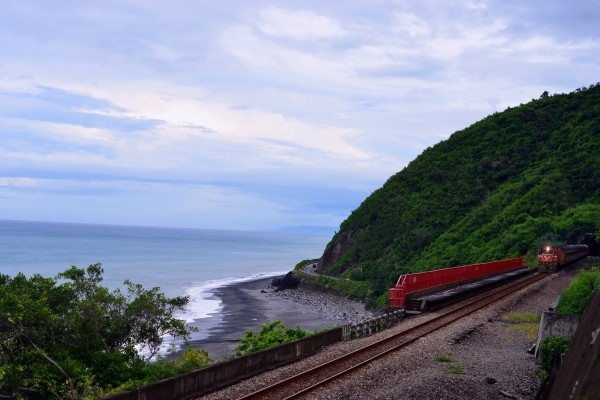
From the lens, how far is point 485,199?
8638cm

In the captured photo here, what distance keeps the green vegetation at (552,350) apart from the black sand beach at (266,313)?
25.5 m

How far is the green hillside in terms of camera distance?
6456 centimetres

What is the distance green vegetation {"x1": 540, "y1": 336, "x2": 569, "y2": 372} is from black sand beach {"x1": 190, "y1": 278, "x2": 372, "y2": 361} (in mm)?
25460

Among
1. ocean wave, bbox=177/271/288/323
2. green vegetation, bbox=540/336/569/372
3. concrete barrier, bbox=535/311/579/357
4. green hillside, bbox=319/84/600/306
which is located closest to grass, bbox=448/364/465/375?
green vegetation, bbox=540/336/569/372

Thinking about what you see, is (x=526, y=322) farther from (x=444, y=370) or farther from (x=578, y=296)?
(x=444, y=370)

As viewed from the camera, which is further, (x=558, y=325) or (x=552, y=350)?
(x=558, y=325)

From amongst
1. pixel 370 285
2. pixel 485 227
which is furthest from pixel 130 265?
pixel 485 227

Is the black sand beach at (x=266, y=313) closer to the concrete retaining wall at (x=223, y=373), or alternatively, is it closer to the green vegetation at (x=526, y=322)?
the green vegetation at (x=526, y=322)

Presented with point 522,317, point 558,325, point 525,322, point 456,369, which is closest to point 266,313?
point 522,317

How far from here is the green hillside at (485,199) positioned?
64562mm

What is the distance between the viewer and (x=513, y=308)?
2748 centimetres

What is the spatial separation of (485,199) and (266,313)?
4430 cm

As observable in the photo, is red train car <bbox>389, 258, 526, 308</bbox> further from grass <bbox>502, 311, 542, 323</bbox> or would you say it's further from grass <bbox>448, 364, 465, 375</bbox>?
grass <bbox>448, 364, 465, 375</bbox>

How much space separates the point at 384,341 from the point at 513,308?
1163 cm
